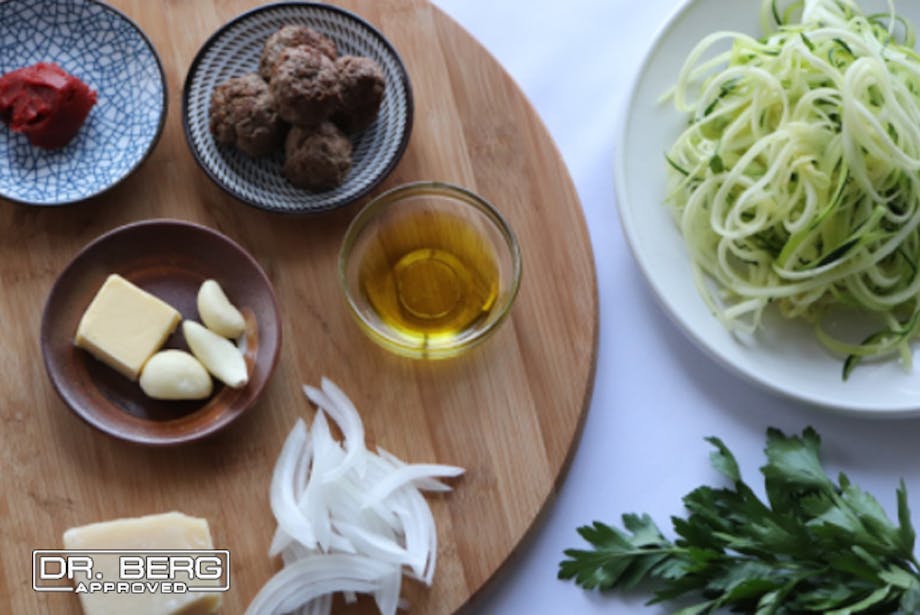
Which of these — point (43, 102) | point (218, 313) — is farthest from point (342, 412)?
point (43, 102)

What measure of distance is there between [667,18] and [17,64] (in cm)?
138

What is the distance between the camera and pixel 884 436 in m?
2.43

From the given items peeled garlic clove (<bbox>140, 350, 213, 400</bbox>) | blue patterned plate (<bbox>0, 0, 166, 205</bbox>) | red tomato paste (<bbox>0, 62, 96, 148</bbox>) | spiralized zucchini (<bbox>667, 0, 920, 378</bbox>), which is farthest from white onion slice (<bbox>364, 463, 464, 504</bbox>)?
red tomato paste (<bbox>0, 62, 96, 148</bbox>)

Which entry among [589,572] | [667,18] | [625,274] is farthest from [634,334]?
[667,18]

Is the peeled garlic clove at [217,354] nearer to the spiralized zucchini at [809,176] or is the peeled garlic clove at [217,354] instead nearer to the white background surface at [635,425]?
the white background surface at [635,425]

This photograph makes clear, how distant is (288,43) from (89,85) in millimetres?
455

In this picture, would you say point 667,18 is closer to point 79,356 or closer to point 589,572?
point 589,572

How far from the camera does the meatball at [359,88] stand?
225cm

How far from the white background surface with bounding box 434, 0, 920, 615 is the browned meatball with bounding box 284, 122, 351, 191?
0.49 metres

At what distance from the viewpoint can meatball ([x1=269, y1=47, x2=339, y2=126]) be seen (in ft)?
7.27

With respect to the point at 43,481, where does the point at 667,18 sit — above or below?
above

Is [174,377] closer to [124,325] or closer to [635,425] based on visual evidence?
[124,325]

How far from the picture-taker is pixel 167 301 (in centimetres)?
234

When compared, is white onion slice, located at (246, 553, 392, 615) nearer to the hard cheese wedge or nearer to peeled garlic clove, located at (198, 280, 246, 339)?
the hard cheese wedge
